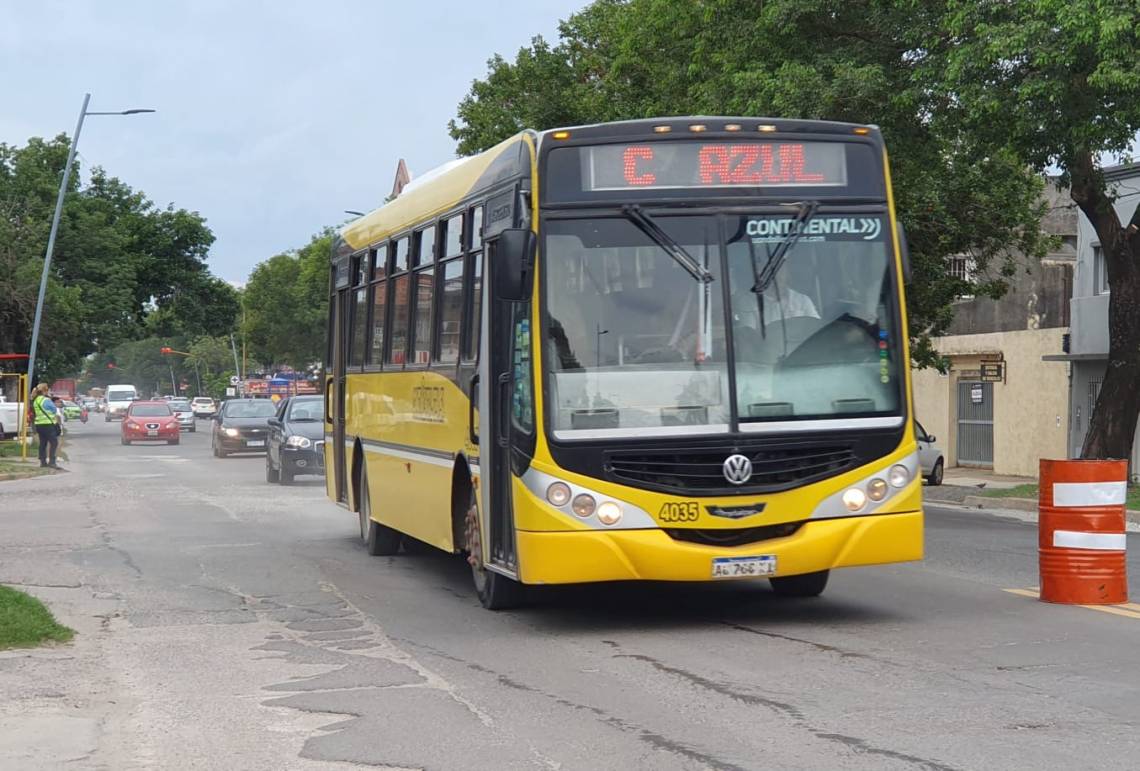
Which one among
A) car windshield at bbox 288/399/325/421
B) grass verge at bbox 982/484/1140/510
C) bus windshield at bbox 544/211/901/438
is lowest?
grass verge at bbox 982/484/1140/510

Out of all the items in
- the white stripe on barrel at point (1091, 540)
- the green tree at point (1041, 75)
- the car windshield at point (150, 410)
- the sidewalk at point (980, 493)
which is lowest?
the sidewalk at point (980, 493)

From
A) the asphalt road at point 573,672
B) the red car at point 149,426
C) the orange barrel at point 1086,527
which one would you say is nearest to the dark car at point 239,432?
the red car at point 149,426

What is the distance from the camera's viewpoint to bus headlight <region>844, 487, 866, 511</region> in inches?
412

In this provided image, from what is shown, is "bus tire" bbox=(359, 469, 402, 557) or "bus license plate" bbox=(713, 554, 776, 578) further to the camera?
"bus tire" bbox=(359, 469, 402, 557)

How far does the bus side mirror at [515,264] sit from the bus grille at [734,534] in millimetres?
1644

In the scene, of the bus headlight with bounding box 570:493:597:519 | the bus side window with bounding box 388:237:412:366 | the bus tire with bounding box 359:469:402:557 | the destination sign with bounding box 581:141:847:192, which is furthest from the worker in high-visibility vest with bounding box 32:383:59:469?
the bus headlight with bounding box 570:493:597:519

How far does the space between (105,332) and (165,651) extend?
54.7 meters

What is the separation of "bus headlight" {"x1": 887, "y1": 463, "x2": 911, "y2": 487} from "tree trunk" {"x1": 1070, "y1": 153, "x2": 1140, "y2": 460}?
51.7 ft

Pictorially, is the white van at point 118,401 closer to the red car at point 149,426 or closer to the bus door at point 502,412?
the red car at point 149,426

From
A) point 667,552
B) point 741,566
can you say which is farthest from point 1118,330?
point 667,552

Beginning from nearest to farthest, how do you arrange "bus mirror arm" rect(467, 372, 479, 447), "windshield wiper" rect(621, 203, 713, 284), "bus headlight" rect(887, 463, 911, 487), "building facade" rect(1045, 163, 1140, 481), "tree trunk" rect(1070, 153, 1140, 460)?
1. "windshield wiper" rect(621, 203, 713, 284)
2. "bus headlight" rect(887, 463, 911, 487)
3. "bus mirror arm" rect(467, 372, 479, 447)
4. "tree trunk" rect(1070, 153, 1140, 460)
5. "building facade" rect(1045, 163, 1140, 481)

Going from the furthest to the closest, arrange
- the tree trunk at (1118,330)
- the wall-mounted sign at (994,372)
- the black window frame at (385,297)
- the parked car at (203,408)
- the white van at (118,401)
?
the parked car at (203,408)
the white van at (118,401)
the wall-mounted sign at (994,372)
the tree trunk at (1118,330)
the black window frame at (385,297)

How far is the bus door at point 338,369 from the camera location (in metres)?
17.4

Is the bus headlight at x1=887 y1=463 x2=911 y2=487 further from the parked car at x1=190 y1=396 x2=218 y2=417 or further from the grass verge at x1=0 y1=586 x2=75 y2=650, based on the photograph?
the parked car at x1=190 y1=396 x2=218 y2=417
